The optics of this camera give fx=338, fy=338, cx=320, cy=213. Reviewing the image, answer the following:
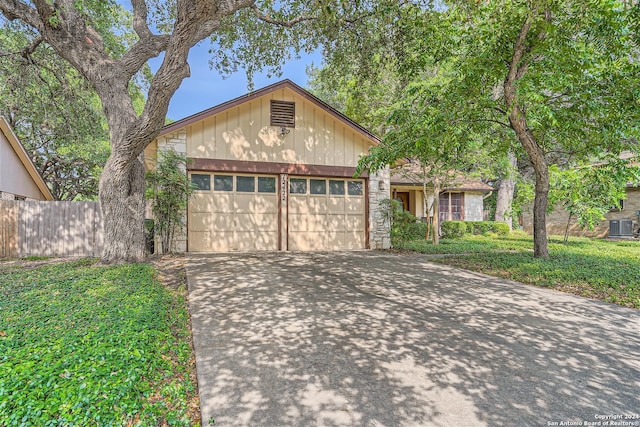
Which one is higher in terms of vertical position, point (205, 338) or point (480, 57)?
point (480, 57)

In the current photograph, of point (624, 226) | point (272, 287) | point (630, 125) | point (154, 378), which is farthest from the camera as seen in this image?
point (624, 226)

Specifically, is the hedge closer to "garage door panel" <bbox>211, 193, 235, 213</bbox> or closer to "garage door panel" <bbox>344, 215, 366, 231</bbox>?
"garage door panel" <bbox>344, 215, 366, 231</bbox>

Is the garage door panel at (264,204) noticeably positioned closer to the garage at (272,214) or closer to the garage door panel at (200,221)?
the garage at (272,214)

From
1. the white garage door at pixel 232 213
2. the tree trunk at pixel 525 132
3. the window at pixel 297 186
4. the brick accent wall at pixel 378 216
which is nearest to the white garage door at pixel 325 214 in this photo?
the window at pixel 297 186

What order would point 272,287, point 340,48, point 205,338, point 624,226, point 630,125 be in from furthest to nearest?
point 624,226 < point 340,48 < point 630,125 < point 272,287 < point 205,338

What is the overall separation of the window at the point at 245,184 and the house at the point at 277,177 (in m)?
0.03

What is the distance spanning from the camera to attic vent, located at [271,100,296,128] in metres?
9.61

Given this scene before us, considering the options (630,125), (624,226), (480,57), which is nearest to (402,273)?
→ (480,57)

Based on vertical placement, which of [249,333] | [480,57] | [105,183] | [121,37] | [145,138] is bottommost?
[249,333]

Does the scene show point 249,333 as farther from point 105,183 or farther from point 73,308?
point 105,183

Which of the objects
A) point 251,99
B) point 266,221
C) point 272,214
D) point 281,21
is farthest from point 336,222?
point 281,21

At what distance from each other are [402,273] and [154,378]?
4.73m

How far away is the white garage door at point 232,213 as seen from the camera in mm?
8945

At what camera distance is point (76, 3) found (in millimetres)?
6078
